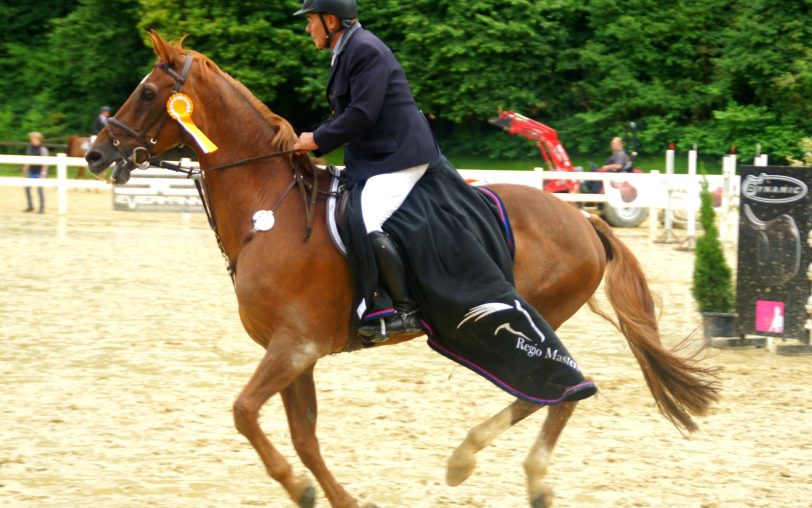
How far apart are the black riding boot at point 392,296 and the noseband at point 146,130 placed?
3.76 feet

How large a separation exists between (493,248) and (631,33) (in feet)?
86.8

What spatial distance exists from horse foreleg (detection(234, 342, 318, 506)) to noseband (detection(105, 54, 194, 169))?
1.12m

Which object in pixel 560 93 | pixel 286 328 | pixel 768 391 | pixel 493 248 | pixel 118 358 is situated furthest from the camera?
pixel 560 93

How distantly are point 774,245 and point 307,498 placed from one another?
5411 mm

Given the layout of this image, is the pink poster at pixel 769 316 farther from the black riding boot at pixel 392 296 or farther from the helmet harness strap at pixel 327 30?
the helmet harness strap at pixel 327 30

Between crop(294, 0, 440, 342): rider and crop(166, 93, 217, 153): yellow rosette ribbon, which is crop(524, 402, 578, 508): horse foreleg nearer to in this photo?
crop(294, 0, 440, 342): rider

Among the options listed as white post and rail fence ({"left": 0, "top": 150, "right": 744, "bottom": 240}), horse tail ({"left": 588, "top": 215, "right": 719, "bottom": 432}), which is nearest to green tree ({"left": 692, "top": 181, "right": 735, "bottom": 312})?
horse tail ({"left": 588, "top": 215, "right": 719, "bottom": 432})

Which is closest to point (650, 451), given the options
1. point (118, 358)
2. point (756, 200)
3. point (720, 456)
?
point (720, 456)

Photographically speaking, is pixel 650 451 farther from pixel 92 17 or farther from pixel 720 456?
pixel 92 17

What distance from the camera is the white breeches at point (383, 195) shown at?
191 inches

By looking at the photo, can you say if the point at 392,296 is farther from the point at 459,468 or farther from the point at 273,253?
the point at 459,468

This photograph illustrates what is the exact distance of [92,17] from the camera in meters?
32.8

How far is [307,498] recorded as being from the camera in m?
4.76

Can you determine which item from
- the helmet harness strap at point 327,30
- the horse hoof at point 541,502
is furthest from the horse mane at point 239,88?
the horse hoof at point 541,502
